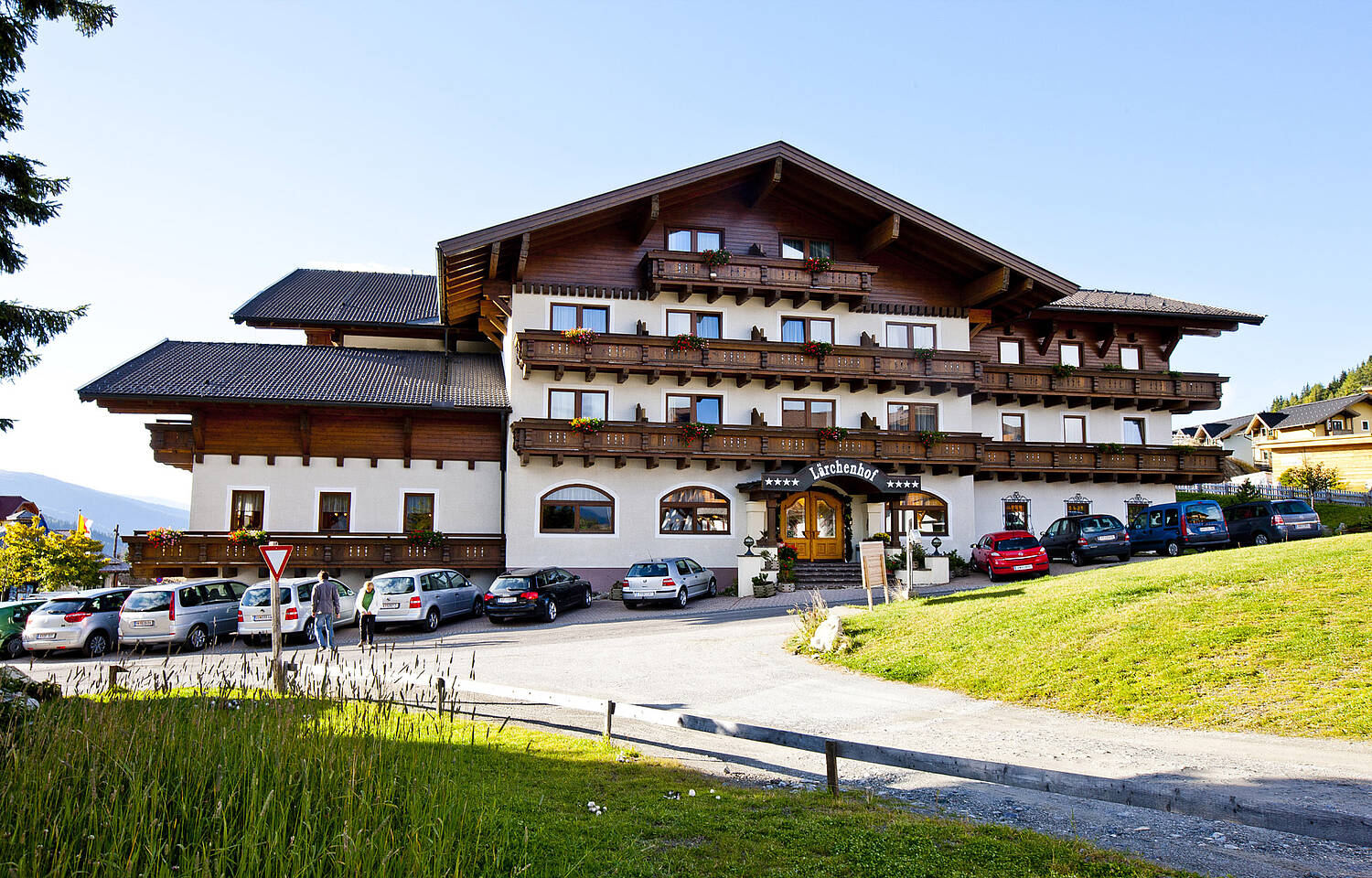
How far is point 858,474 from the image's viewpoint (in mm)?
31188

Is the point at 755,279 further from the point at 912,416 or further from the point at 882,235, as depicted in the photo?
the point at 912,416

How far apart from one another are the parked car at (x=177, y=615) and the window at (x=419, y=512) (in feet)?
27.0

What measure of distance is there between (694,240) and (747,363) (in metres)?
5.16

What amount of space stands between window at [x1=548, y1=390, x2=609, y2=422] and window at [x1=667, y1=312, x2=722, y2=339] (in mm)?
3477

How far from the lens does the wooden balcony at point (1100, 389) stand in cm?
3641

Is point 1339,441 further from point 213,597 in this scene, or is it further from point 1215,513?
point 213,597

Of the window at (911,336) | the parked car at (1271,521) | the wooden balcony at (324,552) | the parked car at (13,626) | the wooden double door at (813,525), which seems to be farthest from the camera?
the window at (911,336)

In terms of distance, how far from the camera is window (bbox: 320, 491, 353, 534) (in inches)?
1203

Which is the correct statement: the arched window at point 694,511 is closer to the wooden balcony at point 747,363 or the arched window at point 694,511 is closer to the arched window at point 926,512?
the wooden balcony at point 747,363

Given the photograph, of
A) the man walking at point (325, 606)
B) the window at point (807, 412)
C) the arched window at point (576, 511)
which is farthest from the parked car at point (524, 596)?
the window at point (807, 412)

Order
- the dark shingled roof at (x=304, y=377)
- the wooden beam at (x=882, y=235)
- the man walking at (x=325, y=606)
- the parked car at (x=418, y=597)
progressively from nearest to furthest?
the man walking at (x=325, y=606) < the parked car at (x=418, y=597) < the dark shingled roof at (x=304, y=377) < the wooden beam at (x=882, y=235)

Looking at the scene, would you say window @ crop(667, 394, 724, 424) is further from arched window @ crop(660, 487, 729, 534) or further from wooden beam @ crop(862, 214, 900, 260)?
wooden beam @ crop(862, 214, 900, 260)

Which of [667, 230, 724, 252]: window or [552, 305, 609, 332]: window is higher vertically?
[667, 230, 724, 252]: window

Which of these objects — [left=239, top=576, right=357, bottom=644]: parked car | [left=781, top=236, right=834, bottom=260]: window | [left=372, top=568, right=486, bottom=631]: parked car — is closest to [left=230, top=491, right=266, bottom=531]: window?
[left=239, top=576, right=357, bottom=644]: parked car
